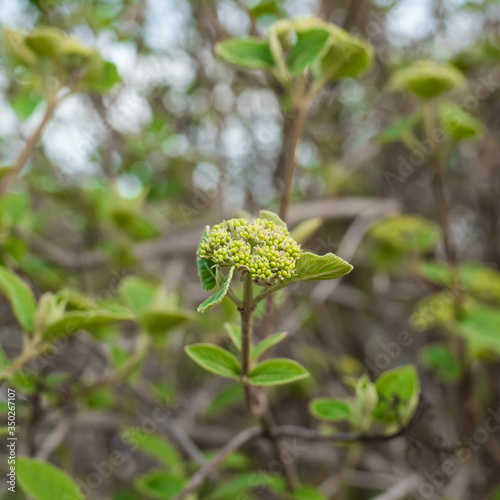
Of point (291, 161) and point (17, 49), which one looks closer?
point (291, 161)

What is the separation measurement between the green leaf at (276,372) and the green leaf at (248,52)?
606 mm

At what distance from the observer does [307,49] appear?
1015 mm

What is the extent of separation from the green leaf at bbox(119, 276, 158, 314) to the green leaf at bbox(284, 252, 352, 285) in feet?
2.04

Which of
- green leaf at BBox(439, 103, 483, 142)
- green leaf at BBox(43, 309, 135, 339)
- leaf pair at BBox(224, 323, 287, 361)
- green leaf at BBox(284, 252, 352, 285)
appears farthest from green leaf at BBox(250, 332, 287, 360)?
green leaf at BBox(439, 103, 483, 142)

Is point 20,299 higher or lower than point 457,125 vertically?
lower

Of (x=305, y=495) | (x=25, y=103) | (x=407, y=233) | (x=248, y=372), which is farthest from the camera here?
(x=407, y=233)

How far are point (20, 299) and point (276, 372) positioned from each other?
50cm

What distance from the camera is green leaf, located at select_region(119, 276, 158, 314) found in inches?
50.4

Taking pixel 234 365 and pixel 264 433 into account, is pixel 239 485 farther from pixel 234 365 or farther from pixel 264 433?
pixel 234 365

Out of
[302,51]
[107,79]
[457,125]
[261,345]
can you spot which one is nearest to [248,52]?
[302,51]

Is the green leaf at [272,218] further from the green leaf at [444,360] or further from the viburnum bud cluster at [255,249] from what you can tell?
the green leaf at [444,360]

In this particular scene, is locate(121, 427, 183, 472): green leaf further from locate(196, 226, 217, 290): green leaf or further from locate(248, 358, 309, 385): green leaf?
locate(196, 226, 217, 290): green leaf

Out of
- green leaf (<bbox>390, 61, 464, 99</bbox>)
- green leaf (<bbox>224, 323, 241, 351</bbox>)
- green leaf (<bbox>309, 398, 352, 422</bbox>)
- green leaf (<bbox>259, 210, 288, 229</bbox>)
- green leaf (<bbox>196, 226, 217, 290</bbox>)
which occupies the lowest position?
green leaf (<bbox>309, 398, 352, 422</bbox>)

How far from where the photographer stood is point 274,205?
210 centimetres
